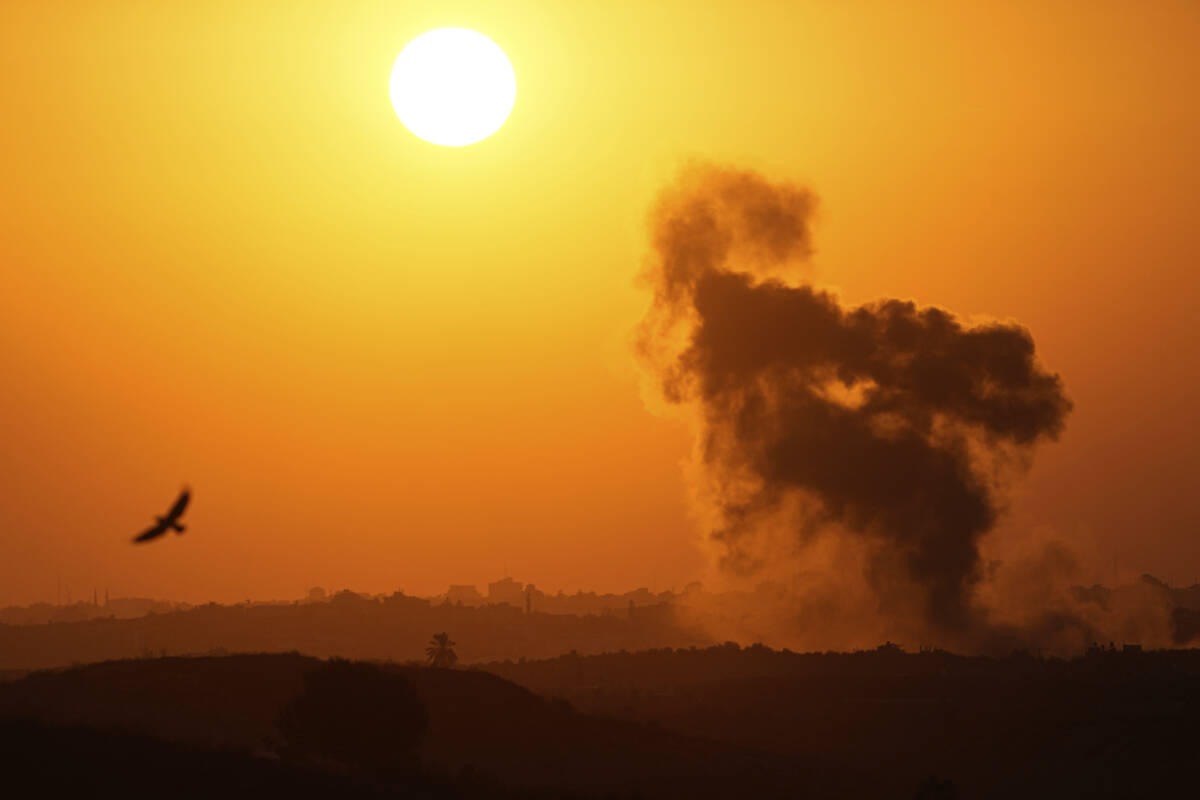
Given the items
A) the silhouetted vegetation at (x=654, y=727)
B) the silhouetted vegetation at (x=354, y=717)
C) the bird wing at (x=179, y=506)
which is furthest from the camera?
the silhouetted vegetation at (x=354, y=717)

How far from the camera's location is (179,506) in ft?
120

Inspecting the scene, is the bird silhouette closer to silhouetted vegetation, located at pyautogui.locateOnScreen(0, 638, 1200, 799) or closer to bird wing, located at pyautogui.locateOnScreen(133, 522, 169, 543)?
bird wing, located at pyautogui.locateOnScreen(133, 522, 169, 543)

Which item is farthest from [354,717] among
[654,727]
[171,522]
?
[171,522]

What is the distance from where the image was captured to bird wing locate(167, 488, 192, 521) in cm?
3588

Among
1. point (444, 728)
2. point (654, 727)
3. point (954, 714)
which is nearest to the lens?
point (444, 728)

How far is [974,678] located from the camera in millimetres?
114000

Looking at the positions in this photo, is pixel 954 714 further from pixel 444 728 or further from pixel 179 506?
pixel 179 506

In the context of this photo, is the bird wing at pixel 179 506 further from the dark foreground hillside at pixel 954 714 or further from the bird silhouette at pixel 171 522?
the dark foreground hillside at pixel 954 714

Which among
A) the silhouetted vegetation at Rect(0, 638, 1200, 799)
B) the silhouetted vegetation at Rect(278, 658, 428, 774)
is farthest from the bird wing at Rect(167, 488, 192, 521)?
the silhouetted vegetation at Rect(278, 658, 428, 774)

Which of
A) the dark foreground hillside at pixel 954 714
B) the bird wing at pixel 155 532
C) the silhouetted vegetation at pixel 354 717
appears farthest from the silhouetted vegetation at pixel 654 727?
the bird wing at pixel 155 532

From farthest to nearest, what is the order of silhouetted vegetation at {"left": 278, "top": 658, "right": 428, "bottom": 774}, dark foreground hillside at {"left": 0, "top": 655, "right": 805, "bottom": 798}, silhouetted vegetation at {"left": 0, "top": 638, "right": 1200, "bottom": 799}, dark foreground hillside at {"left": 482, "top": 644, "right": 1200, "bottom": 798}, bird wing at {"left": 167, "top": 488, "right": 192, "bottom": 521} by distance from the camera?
dark foreground hillside at {"left": 482, "top": 644, "right": 1200, "bottom": 798} < silhouetted vegetation at {"left": 278, "top": 658, "right": 428, "bottom": 774} < silhouetted vegetation at {"left": 0, "top": 638, "right": 1200, "bottom": 799} < dark foreground hillside at {"left": 0, "top": 655, "right": 805, "bottom": 798} < bird wing at {"left": 167, "top": 488, "right": 192, "bottom": 521}

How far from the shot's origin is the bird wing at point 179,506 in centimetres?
3588

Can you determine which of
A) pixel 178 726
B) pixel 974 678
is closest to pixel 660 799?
pixel 178 726

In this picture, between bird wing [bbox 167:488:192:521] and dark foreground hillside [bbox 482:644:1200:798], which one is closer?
bird wing [bbox 167:488:192:521]
